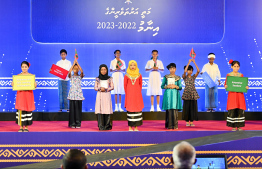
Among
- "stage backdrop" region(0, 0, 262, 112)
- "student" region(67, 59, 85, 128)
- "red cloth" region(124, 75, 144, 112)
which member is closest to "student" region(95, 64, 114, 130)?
"red cloth" region(124, 75, 144, 112)

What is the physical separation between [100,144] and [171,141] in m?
1.19

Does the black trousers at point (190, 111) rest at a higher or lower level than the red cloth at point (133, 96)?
lower

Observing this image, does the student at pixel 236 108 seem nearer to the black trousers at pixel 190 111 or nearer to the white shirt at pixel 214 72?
the black trousers at pixel 190 111

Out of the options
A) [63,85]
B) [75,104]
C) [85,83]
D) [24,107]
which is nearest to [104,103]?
[75,104]

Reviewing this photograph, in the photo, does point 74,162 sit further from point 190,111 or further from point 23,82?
point 190,111

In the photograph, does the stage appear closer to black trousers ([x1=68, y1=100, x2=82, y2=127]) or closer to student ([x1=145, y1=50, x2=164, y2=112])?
black trousers ([x1=68, y1=100, x2=82, y2=127])

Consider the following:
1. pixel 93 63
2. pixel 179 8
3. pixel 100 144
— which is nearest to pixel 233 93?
Result: pixel 100 144

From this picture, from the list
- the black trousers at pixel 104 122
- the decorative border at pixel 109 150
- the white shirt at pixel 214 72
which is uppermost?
the white shirt at pixel 214 72

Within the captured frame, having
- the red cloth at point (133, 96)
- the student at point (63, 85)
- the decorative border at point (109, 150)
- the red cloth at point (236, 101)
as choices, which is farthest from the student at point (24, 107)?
the red cloth at point (236, 101)

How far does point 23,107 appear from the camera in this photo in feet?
20.2

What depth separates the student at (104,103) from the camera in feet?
21.4

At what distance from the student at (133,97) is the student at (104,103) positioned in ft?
1.23

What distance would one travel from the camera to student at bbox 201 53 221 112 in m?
8.44

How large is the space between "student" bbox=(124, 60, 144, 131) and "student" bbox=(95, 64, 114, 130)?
375mm
